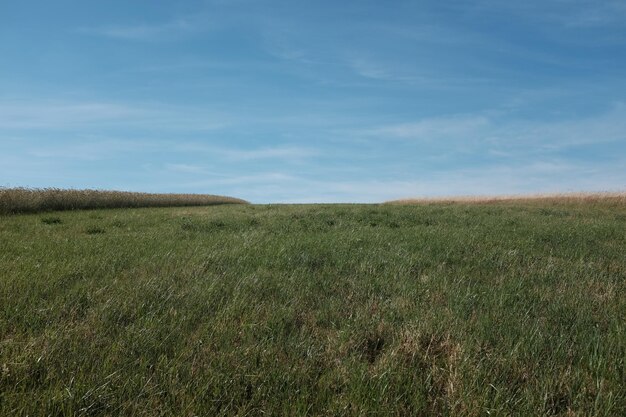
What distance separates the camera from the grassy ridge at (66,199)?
84.8 ft

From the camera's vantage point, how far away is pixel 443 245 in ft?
30.3

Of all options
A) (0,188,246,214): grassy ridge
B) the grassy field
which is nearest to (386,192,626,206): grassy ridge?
(0,188,246,214): grassy ridge

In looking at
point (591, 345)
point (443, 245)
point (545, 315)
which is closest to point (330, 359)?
point (591, 345)

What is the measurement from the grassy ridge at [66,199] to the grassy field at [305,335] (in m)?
22.0

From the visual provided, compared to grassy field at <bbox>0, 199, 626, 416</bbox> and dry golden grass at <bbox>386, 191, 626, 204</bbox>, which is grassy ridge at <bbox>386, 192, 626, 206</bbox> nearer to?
dry golden grass at <bbox>386, 191, 626, 204</bbox>

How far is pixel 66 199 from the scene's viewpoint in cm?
3141

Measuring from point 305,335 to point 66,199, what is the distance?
32.3 m

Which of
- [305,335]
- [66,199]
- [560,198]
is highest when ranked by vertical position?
[560,198]

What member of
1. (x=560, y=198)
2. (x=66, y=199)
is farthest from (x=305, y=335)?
(x=560, y=198)

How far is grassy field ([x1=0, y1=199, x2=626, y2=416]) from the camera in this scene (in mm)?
3180

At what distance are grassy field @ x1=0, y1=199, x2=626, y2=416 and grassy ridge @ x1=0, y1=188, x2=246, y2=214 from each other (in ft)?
72.2

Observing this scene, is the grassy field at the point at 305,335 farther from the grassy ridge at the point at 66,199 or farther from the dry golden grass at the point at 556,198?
the dry golden grass at the point at 556,198

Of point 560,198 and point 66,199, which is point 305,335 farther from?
point 560,198

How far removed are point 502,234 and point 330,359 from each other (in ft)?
30.9
